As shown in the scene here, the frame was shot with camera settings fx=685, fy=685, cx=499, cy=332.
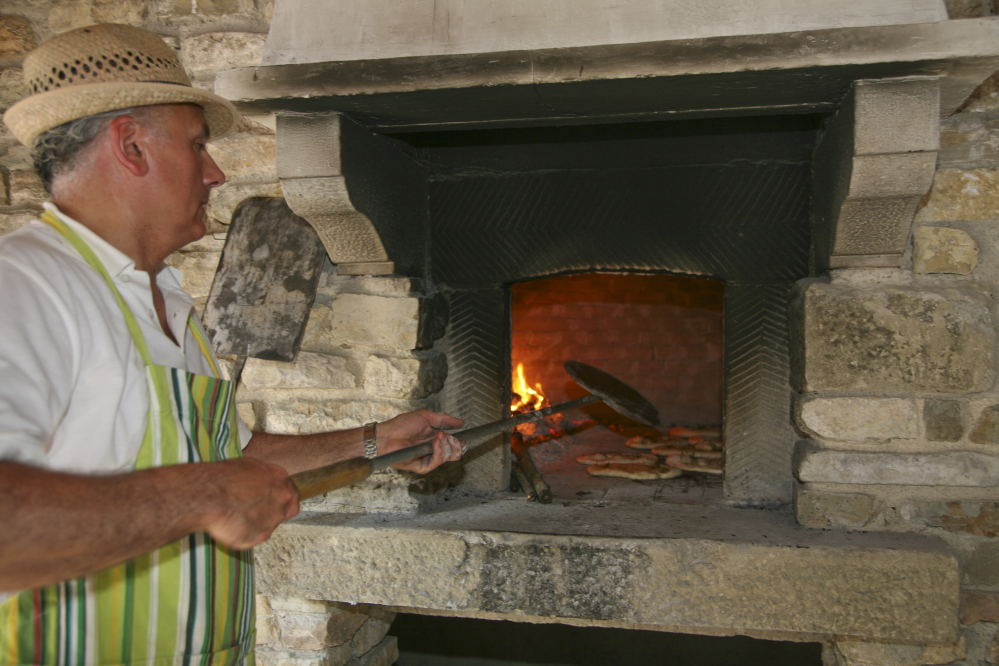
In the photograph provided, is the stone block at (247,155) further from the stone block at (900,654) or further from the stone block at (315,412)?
the stone block at (900,654)

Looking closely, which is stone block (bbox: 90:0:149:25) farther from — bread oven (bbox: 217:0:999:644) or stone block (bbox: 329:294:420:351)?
stone block (bbox: 329:294:420:351)

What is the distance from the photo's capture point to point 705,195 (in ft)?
7.80

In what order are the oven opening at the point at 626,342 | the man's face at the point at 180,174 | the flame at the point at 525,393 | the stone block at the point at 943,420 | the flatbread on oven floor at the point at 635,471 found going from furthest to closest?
the oven opening at the point at 626,342 < the flame at the point at 525,393 < the flatbread on oven floor at the point at 635,471 < the stone block at the point at 943,420 < the man's face at the point at 180,174

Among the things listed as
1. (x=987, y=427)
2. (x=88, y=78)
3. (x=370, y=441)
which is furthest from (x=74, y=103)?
(x=987, y=427)

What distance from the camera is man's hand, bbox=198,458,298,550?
105 centimetres

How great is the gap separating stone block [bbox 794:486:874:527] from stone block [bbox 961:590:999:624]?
356 millimetres

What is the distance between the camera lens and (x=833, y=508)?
80.7 inches

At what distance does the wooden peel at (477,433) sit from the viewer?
4.47 ft

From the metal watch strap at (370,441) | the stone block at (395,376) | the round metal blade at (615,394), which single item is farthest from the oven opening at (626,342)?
the metal watch strap at (370,441)

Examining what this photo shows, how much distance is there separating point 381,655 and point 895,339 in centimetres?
225

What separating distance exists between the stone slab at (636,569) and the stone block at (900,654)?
0.34ft

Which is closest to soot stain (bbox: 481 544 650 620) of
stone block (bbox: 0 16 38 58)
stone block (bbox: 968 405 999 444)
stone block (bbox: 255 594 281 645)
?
stone block (bbox: 255 594 281 645)

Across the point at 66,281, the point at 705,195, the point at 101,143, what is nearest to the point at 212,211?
the point at 101,143

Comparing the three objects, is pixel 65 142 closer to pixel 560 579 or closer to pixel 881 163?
pixel 560 579
